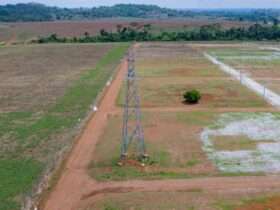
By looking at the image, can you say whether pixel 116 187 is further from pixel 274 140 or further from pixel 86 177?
pixel 274 140

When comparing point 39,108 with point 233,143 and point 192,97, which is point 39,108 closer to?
point 192,97

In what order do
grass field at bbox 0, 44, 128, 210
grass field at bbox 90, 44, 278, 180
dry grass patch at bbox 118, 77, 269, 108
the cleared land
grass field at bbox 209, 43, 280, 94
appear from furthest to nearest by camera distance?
1. grass field at bbox 209, 43, 280, 94
2. dry grass patch at bbox 118, 77, 269, 108
3. grass field at bbox 90, 44, 278, 180
4. grass field at bbox 0, 44, 128, 210
5. the cleared land

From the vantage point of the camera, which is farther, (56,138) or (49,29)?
(49,29)

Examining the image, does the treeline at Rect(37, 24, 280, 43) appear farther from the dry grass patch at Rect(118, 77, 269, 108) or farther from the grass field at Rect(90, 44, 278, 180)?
the dry grass patch at Rect(118, 77, 269, 108)

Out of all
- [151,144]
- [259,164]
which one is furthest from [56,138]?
[259,164]

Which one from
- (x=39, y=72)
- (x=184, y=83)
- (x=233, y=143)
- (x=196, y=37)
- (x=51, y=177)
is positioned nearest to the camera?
(x=51, y=177)

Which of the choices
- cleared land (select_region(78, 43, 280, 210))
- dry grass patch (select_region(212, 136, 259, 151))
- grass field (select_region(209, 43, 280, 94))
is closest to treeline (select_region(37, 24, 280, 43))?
grass field (select_region(209, 43, 280, 94))

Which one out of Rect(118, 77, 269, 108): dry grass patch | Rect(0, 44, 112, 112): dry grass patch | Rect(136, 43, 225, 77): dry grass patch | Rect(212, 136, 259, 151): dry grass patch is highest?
Rect(212, 136, 259, 151): dry grass patch

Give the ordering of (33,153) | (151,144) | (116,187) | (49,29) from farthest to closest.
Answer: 1. (49,29)
2. (151,144)
3. (33,153)
4. (116,187)

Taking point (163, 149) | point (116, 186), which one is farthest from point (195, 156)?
point (116, 186)
